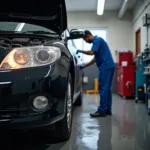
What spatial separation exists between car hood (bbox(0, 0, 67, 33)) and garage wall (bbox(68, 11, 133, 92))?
7263 millimetres

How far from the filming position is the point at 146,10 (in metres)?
7.61

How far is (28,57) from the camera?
6.06 ft

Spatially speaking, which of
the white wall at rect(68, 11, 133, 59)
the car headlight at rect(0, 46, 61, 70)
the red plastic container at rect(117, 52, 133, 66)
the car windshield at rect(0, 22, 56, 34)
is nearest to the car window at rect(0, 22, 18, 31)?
the car windshield at rect(0, 22, 56, 34)

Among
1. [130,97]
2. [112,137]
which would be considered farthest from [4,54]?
[130,97]

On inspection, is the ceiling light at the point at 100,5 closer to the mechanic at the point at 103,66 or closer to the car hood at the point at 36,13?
the mechanic at the point at 103,66

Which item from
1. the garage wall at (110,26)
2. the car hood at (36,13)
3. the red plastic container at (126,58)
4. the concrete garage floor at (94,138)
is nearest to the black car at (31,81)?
the concrete garage floor at (94,138)

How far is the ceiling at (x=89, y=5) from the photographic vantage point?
29.4ft

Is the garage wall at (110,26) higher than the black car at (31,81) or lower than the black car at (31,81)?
higher

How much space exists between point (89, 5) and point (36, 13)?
6906 millimetres

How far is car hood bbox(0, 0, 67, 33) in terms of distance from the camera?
2.66 metres

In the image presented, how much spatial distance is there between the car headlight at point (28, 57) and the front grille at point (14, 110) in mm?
255

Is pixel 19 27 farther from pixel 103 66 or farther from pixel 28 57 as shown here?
pixel 103 66

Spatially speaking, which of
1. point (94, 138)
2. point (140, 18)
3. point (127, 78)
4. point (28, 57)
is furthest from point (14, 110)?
point (140, 18)

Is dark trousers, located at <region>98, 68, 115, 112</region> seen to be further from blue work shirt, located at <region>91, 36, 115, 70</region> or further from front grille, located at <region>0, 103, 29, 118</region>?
front grille, located at <region>0, 103, 29, 118</region>
